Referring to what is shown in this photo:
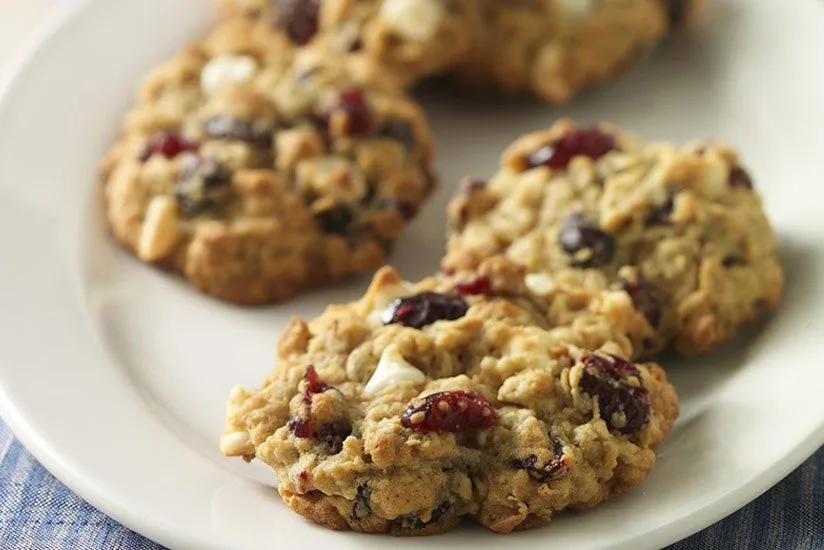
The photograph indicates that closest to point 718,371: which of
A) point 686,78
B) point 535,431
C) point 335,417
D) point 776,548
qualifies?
point 776,548

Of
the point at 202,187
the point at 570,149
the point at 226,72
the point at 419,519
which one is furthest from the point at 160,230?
the point at 419,519

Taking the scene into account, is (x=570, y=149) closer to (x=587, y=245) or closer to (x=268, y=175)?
(x=587, y=245)

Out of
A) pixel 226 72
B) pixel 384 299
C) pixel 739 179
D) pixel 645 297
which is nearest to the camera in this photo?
pixel 384 299

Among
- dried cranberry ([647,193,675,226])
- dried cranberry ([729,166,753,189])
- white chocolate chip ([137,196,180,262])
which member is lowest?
dried cranberry ([729,166,753,189])

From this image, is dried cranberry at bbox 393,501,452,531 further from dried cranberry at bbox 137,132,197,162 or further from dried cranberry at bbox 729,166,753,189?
dried cranberry at bbox 137,132,197,162

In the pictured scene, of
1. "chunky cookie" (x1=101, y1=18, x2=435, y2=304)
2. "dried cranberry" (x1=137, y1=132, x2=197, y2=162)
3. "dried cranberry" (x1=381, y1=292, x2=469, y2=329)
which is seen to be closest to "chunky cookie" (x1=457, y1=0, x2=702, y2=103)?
"chunky cookie" (x1=101, y1=18, x2=435, y2=304)
